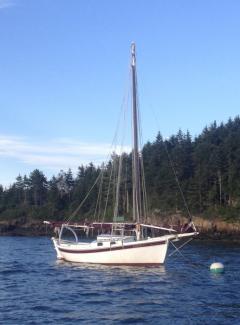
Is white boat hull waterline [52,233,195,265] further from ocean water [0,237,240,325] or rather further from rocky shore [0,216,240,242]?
rocky shore [0,216,240,242]

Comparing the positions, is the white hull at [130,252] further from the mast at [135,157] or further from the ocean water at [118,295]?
the mast at [135,157]

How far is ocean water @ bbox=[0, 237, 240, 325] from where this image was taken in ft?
88.6

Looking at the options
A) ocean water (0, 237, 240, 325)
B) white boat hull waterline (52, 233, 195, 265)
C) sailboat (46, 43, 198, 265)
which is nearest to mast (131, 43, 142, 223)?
sailboat (46, 43, 198, 265)

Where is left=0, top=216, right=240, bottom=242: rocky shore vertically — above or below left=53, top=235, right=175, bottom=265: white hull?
above

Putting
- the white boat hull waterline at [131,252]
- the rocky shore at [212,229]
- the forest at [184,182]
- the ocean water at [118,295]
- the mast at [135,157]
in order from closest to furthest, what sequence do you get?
the ocean water at [118,295]
the white boat hull waterline at [131,252]
the mast at [135,157]
the rocky shore at [212,229]
the forest at [184,182]

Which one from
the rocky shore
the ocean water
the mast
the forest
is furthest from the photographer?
the forest

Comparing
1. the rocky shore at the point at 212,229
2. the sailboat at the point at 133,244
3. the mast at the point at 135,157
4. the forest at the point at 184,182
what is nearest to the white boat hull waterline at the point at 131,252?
the sailboat at the point at 133,244

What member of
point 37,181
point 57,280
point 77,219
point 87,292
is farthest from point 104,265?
point 37,181

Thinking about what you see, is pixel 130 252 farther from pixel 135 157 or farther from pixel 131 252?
pixel 135 157

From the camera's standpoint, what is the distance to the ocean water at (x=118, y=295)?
27016mm

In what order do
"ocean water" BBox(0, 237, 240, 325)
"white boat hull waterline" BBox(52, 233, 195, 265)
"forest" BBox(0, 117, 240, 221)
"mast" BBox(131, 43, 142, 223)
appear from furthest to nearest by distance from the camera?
"forest" BBox(0, 117, 240, 221)
"mast" BBox(131, 43, 142, 223)
"white boat hull waterline" BBox(52, 233, 195, 265)
"ocean water" BBox(0, 237, 240, 325)

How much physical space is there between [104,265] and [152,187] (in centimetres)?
8703

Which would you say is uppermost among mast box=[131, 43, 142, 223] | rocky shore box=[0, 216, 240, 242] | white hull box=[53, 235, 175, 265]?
mast box=[131, 43, 142, 223]

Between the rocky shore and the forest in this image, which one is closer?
the rocky shore
